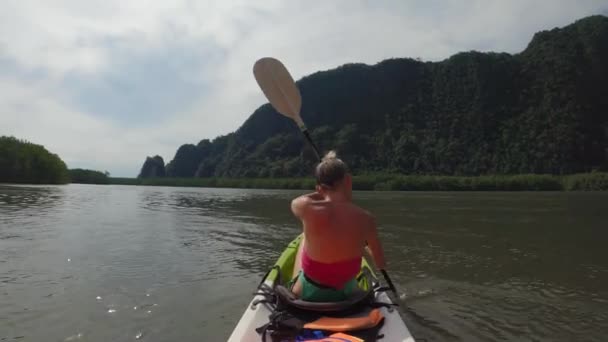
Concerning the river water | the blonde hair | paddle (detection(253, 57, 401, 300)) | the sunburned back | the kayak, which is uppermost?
paddle (detection(253, 57, 401, 300))

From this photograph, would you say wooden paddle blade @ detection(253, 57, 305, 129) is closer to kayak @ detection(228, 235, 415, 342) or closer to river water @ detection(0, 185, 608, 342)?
river water @ detection(0, 185, 608, 342)

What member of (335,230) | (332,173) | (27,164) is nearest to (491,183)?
(332,173)

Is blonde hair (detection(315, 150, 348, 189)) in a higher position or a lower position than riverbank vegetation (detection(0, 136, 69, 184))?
lower

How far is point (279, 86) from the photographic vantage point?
25.9ft

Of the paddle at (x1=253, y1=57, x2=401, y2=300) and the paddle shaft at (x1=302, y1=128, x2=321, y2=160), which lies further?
the paddle at (x1=253, y1=57, x2=401, y2=300)

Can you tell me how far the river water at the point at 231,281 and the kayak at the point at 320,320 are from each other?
145cm

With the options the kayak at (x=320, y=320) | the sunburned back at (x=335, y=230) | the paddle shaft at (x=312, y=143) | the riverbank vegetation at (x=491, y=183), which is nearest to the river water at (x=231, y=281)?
the kayak at (x=320, y=320)

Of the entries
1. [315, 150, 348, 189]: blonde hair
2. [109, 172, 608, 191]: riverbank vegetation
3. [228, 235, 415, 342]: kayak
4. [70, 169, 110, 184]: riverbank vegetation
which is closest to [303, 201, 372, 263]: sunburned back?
[315, 150, 348, 189]: blonde hair

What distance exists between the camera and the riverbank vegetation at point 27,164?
64.3m

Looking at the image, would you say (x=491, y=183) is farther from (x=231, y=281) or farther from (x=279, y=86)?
(x=231, y=281)

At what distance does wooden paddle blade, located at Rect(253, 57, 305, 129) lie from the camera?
25.3 feet

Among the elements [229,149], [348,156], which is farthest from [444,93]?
[229,149]

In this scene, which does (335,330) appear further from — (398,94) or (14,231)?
(398,94)

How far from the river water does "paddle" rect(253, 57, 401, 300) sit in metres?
3.27
